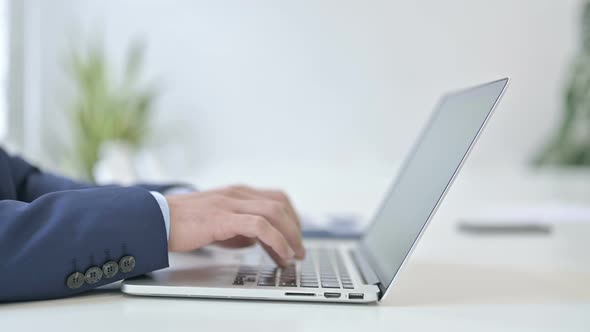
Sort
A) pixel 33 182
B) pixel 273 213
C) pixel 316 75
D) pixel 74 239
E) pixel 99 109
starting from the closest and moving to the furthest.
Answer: pixel 74 239 → pixel 273 213 → pixel 33 182 → pixel 99 109 → pixel 316 75

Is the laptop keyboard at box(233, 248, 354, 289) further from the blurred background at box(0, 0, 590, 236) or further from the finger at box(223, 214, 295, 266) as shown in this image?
the blurred background at box(0, 0, 590, 236)

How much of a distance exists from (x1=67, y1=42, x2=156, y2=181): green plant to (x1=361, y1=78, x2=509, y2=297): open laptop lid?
2.33 metres

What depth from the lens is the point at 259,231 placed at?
84 centimetres

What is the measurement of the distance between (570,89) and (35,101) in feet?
8.62

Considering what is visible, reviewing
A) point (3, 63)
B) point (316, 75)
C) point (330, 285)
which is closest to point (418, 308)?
point (330, 285)

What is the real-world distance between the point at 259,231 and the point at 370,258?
263 millimetres

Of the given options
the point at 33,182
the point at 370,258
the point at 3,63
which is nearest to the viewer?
the point at 370,258

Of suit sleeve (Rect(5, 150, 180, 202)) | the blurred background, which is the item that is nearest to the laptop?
suit sleeve (Rect(5, 150, 180, 202))

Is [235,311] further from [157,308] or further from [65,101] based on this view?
[65,101]

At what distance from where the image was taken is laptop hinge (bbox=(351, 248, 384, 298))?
0.84m

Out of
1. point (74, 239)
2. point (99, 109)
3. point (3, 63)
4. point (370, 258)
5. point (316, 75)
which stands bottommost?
point (74, 239)

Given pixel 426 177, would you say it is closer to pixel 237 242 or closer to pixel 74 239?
pixel 237 242

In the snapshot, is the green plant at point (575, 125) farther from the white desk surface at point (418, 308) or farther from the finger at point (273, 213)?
the finger at point (273, 213)

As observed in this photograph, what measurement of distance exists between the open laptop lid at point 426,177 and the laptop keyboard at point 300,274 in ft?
0.15
